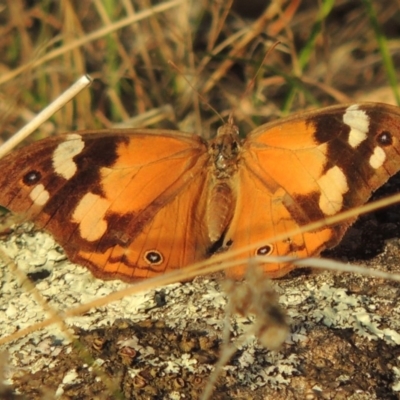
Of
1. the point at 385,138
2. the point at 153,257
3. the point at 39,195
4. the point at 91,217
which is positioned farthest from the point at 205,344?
the point at 385,138

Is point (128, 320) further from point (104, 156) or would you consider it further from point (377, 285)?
point (377, 285)

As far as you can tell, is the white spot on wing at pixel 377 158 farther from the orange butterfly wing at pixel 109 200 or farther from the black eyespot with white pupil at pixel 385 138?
the orange butterfly wing at pixel 109 200

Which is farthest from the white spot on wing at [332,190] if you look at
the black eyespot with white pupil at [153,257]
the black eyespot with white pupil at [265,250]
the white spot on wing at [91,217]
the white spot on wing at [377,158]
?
the white spot on wing at [91,217]

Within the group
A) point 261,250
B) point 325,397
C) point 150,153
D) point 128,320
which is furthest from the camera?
point 150,153

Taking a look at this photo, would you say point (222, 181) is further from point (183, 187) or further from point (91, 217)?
point (91, 217)

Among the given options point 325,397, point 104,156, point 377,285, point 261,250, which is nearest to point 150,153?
point 104,156

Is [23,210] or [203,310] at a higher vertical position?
[23,210]
